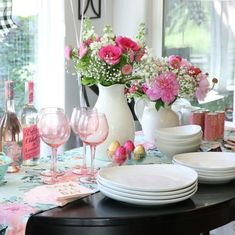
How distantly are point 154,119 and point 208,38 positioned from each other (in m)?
1.85

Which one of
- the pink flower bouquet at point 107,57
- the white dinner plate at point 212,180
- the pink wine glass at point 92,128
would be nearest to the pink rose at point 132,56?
the pink flower bouquet at point 107,57

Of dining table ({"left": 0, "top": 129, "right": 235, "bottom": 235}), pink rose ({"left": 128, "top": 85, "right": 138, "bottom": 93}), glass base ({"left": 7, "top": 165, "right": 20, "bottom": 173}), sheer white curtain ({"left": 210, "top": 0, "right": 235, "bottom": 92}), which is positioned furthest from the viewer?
sheer white curtain ({"left": 210, "top": 0, "right": 235, "bottom": 92})

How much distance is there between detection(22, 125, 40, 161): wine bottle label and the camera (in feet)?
5.61

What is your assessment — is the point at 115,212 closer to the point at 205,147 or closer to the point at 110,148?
the point at 110,148

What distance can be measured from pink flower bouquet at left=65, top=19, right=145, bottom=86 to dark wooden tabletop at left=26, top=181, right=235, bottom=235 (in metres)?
0.53

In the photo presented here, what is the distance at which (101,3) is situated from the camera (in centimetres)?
388

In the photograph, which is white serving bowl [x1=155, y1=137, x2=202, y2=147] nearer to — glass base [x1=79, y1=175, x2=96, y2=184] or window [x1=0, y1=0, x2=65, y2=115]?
glass base [x1=79, y1=175, x2=96, y2=184]

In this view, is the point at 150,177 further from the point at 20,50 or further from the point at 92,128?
the point at 20,50

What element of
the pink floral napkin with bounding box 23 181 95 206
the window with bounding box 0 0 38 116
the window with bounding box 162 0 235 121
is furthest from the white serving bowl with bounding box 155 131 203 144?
the window with bounding box 162 0 235 121

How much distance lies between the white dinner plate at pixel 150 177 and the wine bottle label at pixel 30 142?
1.22ft

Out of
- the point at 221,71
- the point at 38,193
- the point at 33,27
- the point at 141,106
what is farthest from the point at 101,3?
the point at 38,193

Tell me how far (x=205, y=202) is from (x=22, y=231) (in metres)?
0.52

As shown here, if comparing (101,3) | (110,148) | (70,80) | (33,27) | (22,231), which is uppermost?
(101,3)

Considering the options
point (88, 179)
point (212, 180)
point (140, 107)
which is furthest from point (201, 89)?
point (88, 179)
